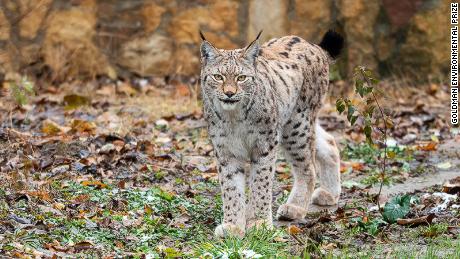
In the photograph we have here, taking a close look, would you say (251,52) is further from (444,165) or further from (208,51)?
(444,165)

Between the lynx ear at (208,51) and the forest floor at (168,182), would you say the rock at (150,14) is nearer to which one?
the forest floor at (168,182)

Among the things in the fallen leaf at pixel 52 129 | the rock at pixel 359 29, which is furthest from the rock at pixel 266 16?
the fallen leaf at pixel 52 129

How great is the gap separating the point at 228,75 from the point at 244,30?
505cm

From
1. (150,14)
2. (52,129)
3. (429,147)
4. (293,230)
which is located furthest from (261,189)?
(150,14)

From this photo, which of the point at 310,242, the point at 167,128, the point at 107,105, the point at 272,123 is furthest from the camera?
the point at 107,105

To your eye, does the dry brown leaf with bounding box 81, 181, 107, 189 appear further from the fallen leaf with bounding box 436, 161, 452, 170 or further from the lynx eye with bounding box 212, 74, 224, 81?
the fallen leaf with bounding box 436, 161, 452, 170

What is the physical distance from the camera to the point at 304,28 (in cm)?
1090

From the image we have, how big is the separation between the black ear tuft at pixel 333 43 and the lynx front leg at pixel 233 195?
1585 mm

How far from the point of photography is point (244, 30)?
35.6 feet

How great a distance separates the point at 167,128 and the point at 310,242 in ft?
13.1

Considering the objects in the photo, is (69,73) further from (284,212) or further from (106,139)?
(284,212)

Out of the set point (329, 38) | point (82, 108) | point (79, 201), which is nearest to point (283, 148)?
point (329, 38)

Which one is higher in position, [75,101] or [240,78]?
[240,78]

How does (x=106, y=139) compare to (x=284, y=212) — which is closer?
(x=284, y=212)
